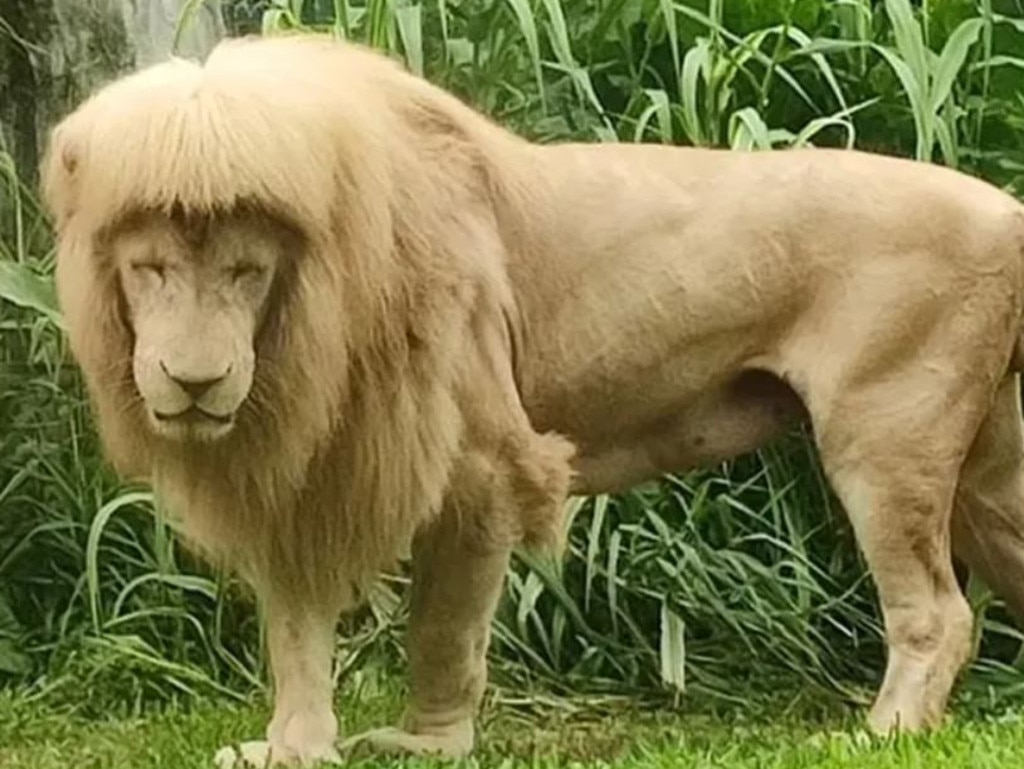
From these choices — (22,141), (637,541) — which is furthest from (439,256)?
(22,141)

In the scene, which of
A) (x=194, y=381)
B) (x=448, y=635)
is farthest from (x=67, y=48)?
(x=194, y=381)

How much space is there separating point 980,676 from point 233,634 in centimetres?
129

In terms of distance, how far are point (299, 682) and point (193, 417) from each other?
0.52 metres

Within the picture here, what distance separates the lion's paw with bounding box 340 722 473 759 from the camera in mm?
3564

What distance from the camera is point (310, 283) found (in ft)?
10.5

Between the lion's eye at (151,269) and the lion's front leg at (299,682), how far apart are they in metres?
0.57

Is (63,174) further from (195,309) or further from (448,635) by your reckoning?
(448,635)

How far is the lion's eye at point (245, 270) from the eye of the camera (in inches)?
123

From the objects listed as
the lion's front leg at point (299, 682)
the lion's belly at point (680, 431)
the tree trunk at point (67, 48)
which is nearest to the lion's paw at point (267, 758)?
the lion's front leg at point (299, 682)

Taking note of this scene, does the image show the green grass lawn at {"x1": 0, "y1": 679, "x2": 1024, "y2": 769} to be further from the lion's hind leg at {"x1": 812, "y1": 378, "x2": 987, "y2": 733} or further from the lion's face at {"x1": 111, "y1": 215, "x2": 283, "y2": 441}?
the lion's face at {"x1": 111, "y1": 215, "x2": 283, "y2": 441}

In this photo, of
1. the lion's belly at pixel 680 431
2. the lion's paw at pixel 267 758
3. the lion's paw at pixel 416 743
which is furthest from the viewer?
the lion's belly at pixel 680 431

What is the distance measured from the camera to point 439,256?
344 cm

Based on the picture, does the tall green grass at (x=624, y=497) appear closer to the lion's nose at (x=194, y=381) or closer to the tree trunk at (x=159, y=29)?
the tree trunk at (x=159, y=29)

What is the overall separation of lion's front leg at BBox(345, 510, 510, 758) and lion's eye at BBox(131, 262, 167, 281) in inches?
25.2
